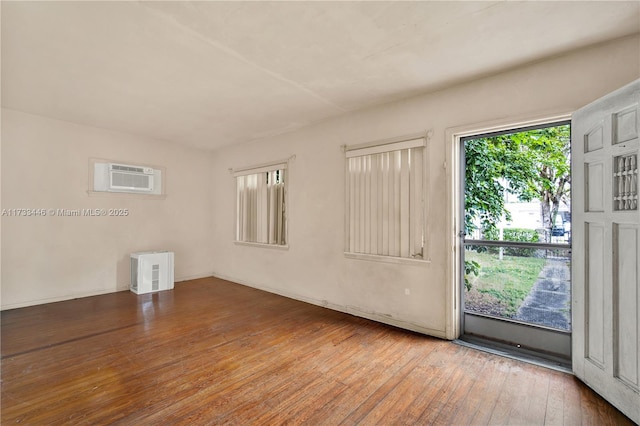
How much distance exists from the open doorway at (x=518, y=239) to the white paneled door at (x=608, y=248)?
37cm

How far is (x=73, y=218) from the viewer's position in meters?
4.72

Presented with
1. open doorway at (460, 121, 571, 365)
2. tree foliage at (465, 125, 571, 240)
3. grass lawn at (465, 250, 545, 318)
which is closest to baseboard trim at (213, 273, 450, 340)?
open doorway at (460, 121, 571, 365)

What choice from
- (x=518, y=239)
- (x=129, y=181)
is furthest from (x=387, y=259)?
(x=129, y=181)

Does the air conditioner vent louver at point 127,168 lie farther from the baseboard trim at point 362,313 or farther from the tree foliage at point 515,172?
the tree foliage at point 515,172

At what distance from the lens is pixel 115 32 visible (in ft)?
7.71

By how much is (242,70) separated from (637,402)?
3969mm

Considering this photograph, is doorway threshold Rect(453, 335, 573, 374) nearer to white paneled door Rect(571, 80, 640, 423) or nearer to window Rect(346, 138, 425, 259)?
white paneled door Rect(571, 80, 640, 423)

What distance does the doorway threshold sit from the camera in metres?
2.67

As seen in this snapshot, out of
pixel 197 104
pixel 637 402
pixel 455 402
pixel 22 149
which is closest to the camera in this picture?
pixel 637 402

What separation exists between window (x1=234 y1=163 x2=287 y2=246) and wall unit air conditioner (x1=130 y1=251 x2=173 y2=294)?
136 cm

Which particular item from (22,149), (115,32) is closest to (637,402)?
(115,32)

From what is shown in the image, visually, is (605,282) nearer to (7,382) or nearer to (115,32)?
(115,32)

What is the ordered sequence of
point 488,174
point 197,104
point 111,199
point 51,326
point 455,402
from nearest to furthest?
1. point 455,402
2. point 488,174
3. point 51,326
4. point 197,104
5. point 111,199

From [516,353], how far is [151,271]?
5300 mm
